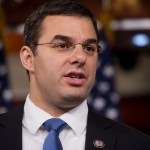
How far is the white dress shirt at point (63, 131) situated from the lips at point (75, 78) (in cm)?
14

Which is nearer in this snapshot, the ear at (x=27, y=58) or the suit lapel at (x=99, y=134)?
the suit lapel at (x=99, y=134)

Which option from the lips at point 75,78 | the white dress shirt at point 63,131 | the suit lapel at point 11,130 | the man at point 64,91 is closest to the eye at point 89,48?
the man at point 64,91

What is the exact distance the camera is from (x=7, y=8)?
17.0ft

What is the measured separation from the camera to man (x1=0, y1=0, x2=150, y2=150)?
183 cm

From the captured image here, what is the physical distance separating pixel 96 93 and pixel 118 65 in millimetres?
2281

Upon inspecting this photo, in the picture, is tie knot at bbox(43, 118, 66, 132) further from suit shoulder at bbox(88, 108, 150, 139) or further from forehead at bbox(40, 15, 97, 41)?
forehead at bbox(40, 15, 97, 41)

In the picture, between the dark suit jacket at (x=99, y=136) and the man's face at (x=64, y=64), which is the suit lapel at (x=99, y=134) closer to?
the dark suit jacket at (x=99, y=136)

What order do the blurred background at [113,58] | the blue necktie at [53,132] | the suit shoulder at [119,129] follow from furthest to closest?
the blurred background at [113,58] → the suit shoulder at [119,129] → the blue necktie at [53,132]

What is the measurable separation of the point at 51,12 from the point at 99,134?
540 mm

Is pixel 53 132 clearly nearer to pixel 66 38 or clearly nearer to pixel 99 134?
pixel 99 134

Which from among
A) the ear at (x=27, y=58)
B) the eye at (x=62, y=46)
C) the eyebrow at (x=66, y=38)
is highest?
the eyebrow at (x=66, y=38)

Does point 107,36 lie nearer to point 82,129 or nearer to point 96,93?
point 96,93

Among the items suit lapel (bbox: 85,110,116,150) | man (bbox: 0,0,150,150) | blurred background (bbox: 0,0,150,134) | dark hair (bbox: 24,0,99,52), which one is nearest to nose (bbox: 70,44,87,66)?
man (bbox: 0,0,150,150)

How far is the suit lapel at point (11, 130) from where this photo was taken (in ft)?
6.07
